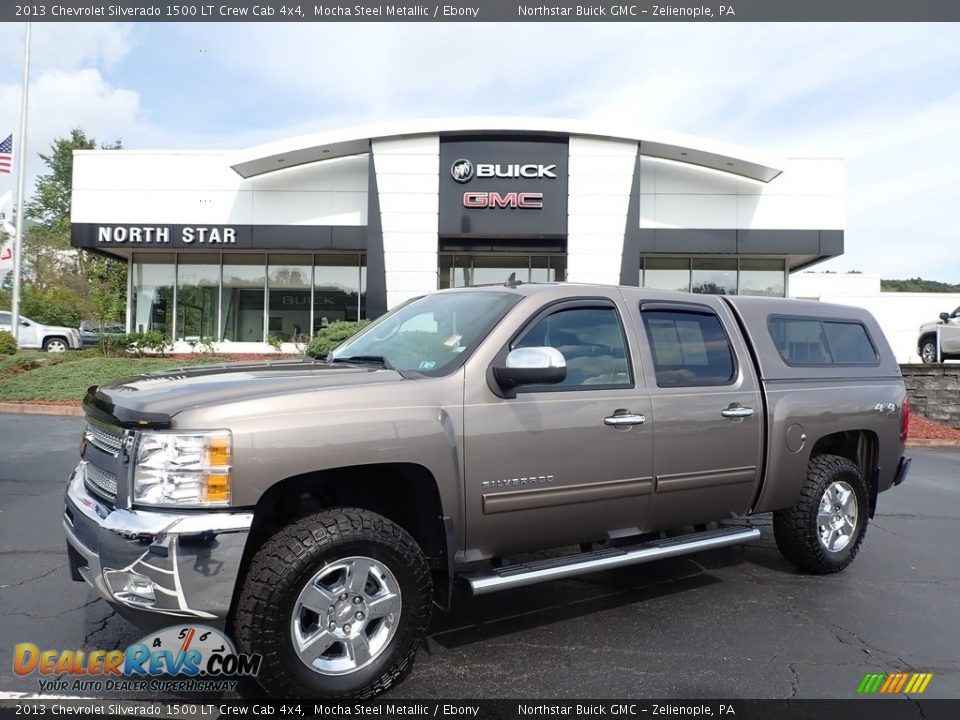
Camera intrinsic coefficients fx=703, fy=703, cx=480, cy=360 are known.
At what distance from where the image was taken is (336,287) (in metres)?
23.1

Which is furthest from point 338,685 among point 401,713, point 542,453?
point 542,453

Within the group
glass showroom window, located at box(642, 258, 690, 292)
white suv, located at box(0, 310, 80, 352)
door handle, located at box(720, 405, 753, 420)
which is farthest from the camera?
white suv, located at box(0, 310, 80, 352)

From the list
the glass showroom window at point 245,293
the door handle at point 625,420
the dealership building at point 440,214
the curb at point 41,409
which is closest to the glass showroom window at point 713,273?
the dealership building at point 440,214

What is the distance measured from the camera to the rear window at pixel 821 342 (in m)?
5.05

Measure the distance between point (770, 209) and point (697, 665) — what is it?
20.0 meters

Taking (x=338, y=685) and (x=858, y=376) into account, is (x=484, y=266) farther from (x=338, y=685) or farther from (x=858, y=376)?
(x=338, y=685)

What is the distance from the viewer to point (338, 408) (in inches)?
124

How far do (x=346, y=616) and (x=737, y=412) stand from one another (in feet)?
8.90

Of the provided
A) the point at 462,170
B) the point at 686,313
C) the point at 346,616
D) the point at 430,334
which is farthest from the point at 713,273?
the point at 346,616

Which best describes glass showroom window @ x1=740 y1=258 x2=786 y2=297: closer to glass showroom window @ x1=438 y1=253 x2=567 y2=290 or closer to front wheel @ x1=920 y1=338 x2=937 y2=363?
front wheel @ x1=920 y1=338 x2=937 y2=363

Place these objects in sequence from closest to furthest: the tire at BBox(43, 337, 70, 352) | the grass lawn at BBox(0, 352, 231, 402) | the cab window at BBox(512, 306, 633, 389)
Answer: the cab window at BBox(512, 306, 633, 389) → the grass lawn at BBox(0, 352, 231, 402) → the tire at BBox(43, 337, 70, 352)

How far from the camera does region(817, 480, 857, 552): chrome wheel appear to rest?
5.08 metres

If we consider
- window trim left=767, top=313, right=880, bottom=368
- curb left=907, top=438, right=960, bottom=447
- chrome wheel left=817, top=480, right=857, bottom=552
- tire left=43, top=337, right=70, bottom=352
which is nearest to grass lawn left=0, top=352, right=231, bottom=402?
tire left=43, top=337, right=70, bottom=352

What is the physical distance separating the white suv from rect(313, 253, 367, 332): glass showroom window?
474 inches
